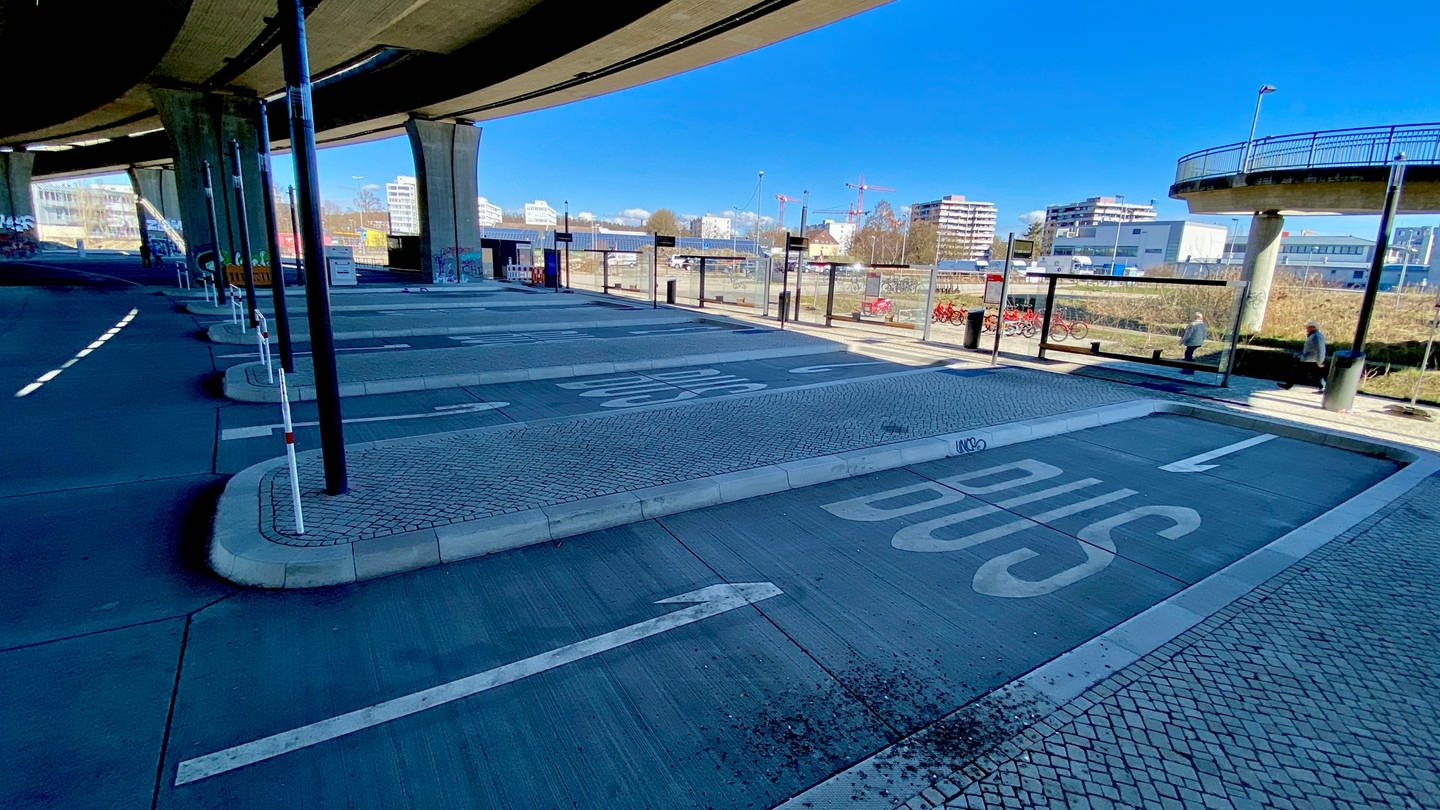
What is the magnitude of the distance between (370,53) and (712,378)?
25.2 meters

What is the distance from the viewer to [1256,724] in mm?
3113

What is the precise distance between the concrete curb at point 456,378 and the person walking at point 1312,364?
10611 millimetres

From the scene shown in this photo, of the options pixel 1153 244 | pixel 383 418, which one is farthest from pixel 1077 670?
pixel 1153 244

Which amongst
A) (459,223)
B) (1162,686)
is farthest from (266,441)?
(459,223)

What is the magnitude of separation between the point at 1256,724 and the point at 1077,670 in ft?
2.55

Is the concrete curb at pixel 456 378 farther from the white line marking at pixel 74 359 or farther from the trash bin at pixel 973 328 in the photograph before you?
the trash bin at pixel 973 328

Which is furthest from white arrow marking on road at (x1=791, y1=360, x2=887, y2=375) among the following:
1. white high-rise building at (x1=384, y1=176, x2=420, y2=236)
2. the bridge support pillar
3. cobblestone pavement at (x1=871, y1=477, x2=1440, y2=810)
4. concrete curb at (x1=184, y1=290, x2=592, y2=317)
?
white high-rise building at (x1=384, y1=176, x2=420, y2=236)

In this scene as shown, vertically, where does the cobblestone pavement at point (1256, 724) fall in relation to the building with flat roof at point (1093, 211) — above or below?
below

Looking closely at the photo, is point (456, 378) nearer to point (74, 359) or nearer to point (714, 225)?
point (74, 359)

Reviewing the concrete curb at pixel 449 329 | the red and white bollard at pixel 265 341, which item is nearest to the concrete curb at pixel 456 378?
the red and white bollard at pixel 265 341

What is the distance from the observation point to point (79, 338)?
14.4 m

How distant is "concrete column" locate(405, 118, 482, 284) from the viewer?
32531 mm

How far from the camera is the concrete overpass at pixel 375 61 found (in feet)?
61.2

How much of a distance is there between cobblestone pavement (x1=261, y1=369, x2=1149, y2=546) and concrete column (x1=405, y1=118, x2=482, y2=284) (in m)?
29.8
